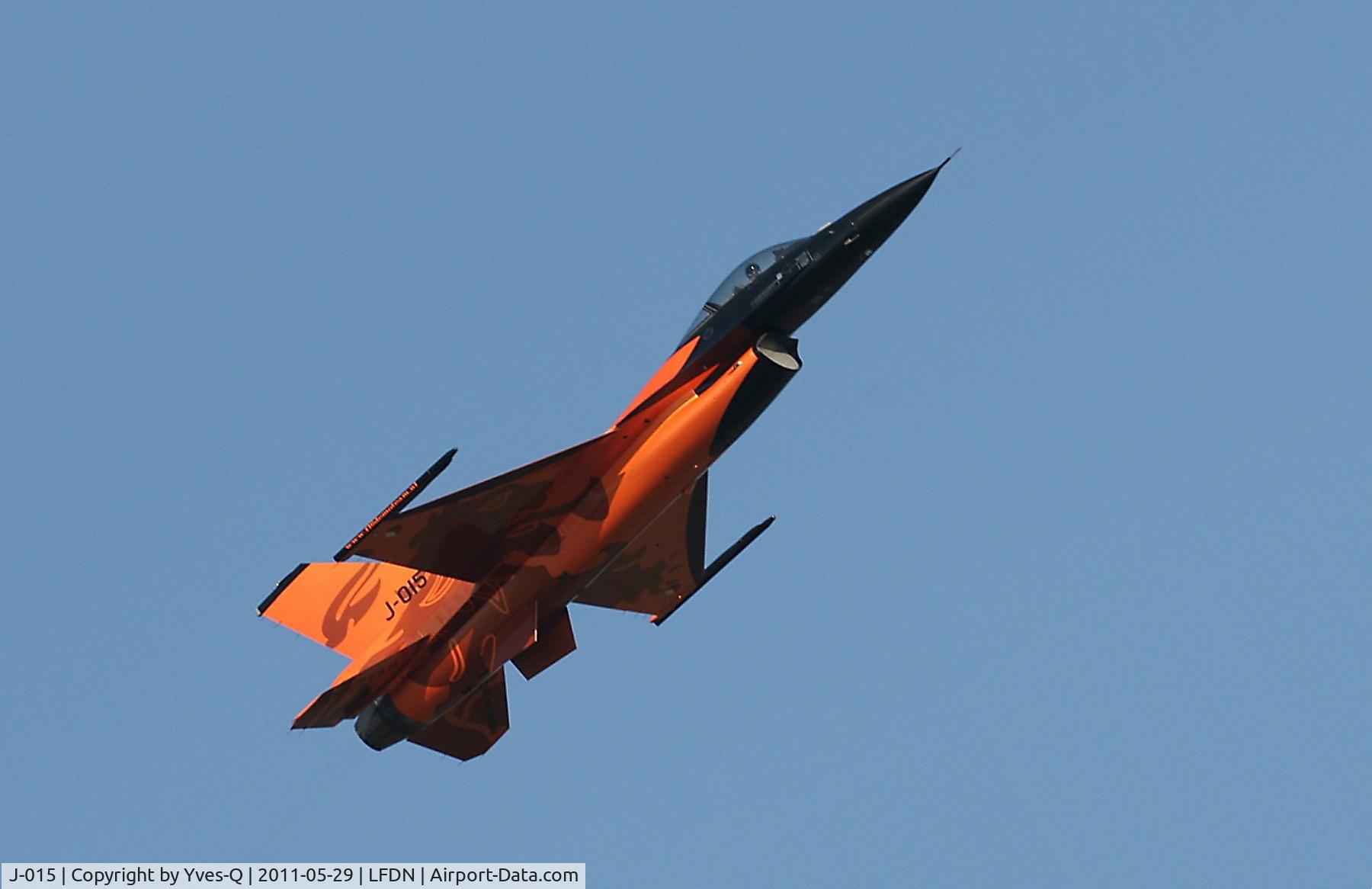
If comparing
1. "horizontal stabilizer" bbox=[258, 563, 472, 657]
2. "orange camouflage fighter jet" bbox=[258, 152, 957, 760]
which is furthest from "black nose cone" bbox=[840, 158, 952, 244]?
"horizontal stabilizer" bbox=[258, 563, 472, 657]

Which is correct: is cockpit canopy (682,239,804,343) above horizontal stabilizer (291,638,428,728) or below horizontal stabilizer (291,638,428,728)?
above

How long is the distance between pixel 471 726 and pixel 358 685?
109 inches

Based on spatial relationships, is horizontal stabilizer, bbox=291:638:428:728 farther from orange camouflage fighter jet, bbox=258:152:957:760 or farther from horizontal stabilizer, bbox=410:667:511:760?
horizontal stabilizer, bbox=410:667:511:760

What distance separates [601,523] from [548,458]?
1.19 m

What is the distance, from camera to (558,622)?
29.2 metres

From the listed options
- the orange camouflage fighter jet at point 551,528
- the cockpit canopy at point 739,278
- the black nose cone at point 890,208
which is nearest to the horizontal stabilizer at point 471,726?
the orange camouflage fighter jet at point 551,528

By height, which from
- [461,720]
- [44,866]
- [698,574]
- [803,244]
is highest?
[803,244]

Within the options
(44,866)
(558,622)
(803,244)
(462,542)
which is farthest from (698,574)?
(44,866)

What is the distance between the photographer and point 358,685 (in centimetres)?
2848

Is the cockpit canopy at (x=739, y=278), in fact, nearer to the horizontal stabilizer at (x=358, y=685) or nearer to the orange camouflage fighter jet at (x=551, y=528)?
the orange camouflage fighter jet at (x=551, y=528)

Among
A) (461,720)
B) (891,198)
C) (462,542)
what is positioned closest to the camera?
(891,198)

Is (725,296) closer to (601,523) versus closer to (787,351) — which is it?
(787,351)

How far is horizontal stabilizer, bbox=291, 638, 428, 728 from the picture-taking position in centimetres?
2833

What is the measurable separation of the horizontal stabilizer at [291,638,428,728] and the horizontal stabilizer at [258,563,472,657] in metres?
0.25
